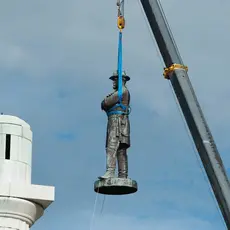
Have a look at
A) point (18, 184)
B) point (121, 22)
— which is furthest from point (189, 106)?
point (18, 184)

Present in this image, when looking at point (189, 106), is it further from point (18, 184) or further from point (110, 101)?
point (18, 184)

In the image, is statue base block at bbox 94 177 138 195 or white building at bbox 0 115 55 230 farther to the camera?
white building at bbox 0 115 55 230

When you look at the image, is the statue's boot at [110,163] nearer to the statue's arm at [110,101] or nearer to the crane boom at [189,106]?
the statue's arm at [110,101]

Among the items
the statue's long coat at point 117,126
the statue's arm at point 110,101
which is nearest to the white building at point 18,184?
the statue's long coat at point 117,126

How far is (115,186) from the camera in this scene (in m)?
43.8

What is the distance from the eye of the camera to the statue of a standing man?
148 ft

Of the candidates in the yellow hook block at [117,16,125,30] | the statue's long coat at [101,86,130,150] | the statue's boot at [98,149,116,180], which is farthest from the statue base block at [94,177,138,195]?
the yellow hook block at [117,16,125,30]

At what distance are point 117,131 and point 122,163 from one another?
41.3 inches

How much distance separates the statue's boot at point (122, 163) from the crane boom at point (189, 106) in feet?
9.34

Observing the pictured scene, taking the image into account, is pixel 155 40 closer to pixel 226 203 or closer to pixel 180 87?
pixel 180 87

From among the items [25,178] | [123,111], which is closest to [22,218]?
[25,178]

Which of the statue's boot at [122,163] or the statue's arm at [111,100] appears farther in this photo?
the statue's arm at [111,100]

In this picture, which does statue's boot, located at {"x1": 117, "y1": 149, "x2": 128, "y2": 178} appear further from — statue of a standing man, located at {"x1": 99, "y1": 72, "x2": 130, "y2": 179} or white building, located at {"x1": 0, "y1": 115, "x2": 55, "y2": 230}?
white building, located at {"x1": 0, "y1": 115, "x2": 55, "y2": 230}

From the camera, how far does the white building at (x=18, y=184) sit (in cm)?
4434
